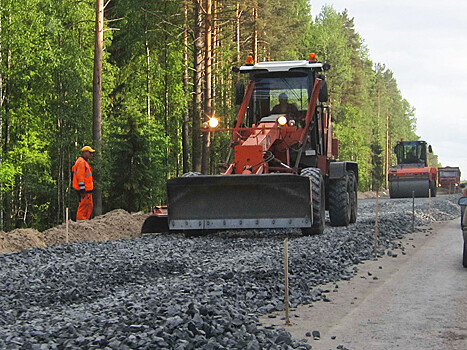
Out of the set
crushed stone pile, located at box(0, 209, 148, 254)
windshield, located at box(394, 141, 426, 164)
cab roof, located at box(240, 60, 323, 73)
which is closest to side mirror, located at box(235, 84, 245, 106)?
cab roof, located at box(240, 60, 323, 73)

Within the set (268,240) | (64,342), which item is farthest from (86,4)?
(64,342)

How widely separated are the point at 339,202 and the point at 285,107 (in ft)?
8.61

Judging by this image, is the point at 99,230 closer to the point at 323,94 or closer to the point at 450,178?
the point at 323,94

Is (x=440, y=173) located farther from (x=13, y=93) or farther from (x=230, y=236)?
(x=230, y=236)

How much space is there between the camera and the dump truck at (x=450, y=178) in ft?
185

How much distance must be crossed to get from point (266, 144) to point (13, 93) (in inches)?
831

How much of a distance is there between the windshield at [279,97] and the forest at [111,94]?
8.73 meters

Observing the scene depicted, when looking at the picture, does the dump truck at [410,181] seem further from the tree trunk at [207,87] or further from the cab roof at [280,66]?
the cab roof at [280,66]

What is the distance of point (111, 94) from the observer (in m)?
39.8

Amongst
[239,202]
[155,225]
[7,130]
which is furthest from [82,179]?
[7,130]

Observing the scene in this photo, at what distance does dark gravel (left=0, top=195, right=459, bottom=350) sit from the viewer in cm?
588

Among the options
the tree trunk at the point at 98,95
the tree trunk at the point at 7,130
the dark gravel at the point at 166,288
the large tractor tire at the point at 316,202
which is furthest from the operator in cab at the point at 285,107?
the tree trunk at the point at 7,130

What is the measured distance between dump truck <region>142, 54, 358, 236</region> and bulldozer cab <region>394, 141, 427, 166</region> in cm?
2690

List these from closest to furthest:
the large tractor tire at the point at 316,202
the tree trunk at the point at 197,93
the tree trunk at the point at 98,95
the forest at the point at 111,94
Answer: the large tractor tire at the point at 316,202 < the tree trunk at the point at 98,95 < the forest at the point at 111,94 < the tree trunk at the point at 197,93
